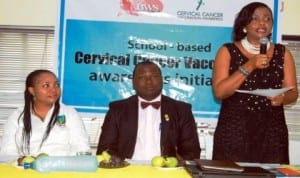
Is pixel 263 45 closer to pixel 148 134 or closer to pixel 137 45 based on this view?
pixel 148 134

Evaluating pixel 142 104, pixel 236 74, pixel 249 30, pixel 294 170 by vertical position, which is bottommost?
pixel 294 170

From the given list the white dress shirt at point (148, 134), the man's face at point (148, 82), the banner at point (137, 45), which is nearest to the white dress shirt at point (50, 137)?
the white dress shirt at point (148, 134)

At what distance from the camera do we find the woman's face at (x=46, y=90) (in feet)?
10.5

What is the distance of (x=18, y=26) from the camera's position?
4.08m

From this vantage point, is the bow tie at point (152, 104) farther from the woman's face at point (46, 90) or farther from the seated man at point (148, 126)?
the woman's face at point (46, 90)

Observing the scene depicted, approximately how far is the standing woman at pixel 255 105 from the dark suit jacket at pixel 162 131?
1.82 feet

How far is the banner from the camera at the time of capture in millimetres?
3973

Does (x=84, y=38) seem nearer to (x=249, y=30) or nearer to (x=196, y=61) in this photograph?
(x=196, y=61)

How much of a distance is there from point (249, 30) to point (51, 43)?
206cm

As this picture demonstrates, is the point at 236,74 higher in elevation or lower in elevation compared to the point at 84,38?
lower

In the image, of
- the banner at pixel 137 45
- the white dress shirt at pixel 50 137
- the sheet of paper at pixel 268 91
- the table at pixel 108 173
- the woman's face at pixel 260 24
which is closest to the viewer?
the table at pixel 108 173

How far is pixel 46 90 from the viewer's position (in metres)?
3.19

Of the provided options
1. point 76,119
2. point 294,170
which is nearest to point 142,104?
point 76,119

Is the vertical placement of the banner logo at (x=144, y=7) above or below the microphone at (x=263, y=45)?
above
